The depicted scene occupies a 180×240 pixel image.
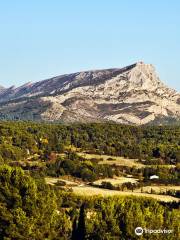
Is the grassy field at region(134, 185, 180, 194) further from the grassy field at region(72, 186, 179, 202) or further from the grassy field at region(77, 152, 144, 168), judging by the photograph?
the grassy field at region(77, 152, 144, 168)

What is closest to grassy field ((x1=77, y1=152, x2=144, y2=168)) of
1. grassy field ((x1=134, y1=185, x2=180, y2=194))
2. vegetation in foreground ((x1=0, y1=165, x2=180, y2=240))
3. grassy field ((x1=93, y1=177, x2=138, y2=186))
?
grassy field ((x1=93, y1=177, x2=138, y2=186))

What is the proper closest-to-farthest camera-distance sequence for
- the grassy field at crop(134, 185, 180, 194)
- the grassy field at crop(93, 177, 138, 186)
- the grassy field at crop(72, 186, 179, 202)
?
the grassy field at crop(72, 186, 179, 202) → the grassy field at crop(134, 185, 180, 194) → the grassy field at crop(93, 177, 138, 186)

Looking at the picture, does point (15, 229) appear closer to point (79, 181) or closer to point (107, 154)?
point (79, 181)

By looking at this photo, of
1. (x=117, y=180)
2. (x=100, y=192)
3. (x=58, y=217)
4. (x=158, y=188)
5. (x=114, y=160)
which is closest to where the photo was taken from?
(x=58, y=217)

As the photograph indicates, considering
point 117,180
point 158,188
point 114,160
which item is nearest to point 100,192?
point 158,188

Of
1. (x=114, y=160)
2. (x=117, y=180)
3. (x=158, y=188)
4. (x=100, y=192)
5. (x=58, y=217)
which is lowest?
(x=158, y=188)

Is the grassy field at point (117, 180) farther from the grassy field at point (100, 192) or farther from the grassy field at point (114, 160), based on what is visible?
the grassy field at point (114, 160)

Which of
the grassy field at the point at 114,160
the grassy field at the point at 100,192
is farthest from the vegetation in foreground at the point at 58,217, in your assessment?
the grassy field at the point at 114,160

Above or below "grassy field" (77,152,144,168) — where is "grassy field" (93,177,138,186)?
below

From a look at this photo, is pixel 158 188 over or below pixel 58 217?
below

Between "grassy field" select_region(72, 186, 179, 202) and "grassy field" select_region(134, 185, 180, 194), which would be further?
Answer: "grassy field" select_region(134, 185, 180, 194)

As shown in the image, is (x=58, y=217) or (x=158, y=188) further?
(x=158, y=188)

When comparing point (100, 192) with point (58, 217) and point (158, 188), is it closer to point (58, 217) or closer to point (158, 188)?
point (158, 188)

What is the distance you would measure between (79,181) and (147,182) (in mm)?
17727
